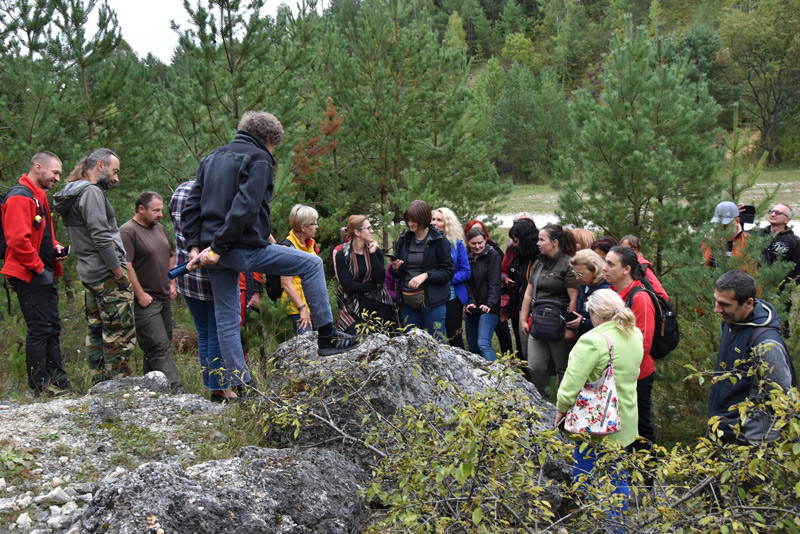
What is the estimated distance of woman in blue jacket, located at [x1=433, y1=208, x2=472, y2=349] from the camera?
6.02 m

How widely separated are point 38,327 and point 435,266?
3.36m

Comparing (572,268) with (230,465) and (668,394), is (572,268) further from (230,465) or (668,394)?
(230,465)

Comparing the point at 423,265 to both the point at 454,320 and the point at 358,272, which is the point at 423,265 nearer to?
the point at 358,272

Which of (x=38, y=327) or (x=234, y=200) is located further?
(x=38, y=327)

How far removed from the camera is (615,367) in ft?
12.0

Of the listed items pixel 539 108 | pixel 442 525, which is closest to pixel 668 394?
pixel 442 525

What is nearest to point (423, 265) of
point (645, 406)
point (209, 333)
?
point (209, 333)

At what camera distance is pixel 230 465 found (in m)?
2.93

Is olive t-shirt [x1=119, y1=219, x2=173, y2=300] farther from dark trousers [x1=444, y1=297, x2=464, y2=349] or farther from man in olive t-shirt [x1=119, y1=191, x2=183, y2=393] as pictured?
dark trousers [x1=444, y1=297, x2=464, y2=349]

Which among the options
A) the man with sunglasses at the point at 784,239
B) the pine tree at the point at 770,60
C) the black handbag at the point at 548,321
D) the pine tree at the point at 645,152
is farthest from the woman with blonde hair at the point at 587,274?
the pine tree at the point at 770,60

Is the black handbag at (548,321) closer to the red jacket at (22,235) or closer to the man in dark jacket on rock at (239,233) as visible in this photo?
the man in dark jacket on rock at (239,233)

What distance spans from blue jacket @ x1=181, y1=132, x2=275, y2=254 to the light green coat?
1.96 meters

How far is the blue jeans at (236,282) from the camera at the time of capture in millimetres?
3686

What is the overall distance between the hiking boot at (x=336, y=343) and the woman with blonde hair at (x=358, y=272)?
1.58m
